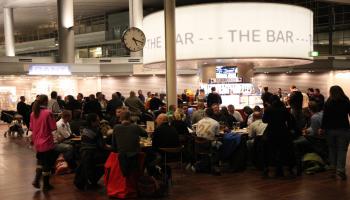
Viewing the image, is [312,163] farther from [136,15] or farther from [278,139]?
[136,15]

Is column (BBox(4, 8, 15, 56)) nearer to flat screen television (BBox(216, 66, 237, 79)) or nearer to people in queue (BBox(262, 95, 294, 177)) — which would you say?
flat screen television (BBox(216, 66, 237, 79))

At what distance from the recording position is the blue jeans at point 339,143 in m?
7.04

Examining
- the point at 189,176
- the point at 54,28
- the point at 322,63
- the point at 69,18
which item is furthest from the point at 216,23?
the point at 54,28

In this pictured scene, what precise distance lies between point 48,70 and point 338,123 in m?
14.8

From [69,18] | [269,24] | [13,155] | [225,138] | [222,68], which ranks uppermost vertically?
[69,18]

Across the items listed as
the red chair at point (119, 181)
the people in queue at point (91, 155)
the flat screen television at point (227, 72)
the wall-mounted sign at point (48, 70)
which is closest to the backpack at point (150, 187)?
the red chair at point (119, 181)

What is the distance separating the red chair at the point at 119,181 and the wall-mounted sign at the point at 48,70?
13628 mm

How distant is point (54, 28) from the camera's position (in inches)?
1526

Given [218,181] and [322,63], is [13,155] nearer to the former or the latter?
[218,181]

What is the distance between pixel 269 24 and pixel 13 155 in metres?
7.53

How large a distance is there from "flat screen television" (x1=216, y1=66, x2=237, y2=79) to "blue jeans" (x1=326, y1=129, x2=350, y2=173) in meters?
6.32

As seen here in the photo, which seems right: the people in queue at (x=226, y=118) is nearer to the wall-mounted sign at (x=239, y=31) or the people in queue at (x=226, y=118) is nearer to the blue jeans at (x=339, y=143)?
the blue jeans at (x=339, y=143)

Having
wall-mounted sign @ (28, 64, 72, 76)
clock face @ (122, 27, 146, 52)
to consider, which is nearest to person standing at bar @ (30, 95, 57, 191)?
clock face @ (122, 27, 146, 52)

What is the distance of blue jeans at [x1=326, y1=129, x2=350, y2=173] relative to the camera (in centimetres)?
704
